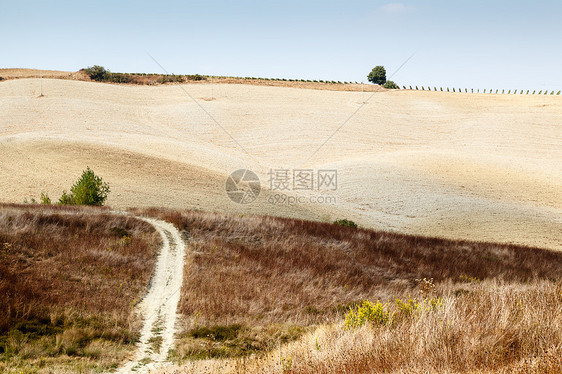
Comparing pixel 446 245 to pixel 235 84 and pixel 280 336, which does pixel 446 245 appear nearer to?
pixel 280 336

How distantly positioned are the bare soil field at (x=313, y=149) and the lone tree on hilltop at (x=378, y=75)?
109 feet

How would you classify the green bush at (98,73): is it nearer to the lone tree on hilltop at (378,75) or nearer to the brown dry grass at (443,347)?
the lone tree on hilltop at (378,75)

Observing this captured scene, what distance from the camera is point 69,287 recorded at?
36.8 ft

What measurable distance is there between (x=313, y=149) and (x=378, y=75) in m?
76.4

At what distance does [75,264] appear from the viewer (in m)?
12.7

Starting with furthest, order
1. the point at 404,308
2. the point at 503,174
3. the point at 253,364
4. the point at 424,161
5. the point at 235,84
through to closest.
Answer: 1. the point at 235,84
2. the point at 424,161
3. the point at 503,174
4. the point at 404,308
5. the point at 253,364

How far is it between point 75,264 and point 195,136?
4750cm

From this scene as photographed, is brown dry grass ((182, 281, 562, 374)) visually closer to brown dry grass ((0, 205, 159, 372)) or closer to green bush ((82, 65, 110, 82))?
brown dry grass ((0, 205, 159, 372))

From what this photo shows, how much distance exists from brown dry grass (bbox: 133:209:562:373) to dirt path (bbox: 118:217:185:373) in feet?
1.19

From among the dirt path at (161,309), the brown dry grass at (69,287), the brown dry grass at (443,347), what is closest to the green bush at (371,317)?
the brown dry grass at (443,347)

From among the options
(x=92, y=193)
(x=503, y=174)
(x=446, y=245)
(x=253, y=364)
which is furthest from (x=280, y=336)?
(x=503, y=174)

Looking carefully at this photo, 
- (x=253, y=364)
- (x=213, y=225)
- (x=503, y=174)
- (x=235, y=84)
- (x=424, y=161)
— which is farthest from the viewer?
(x=235, y=84)

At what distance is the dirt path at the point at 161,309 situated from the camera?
8.64m

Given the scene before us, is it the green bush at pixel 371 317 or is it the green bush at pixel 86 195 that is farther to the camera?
the green bush at pixel 86 195
